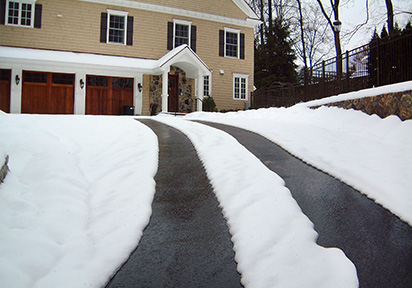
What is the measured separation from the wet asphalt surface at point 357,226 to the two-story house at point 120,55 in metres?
11.7

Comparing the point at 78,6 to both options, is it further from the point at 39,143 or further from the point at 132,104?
the point at 39,143

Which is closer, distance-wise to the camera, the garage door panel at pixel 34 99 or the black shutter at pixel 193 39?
the garage door panel at pixel 34 99

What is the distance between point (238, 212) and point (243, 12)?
1771 centimetres

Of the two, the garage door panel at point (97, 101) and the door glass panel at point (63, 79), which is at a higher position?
the door glass panel at point (63, 79)

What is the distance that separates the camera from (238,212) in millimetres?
2920

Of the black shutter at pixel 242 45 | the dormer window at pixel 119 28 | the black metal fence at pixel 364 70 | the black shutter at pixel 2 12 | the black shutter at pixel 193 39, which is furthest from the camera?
the black shutter at pixel 242 45

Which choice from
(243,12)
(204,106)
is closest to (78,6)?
(204,106)

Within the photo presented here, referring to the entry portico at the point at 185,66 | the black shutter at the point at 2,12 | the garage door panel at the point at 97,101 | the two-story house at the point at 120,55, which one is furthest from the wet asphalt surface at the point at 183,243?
the black shutter at the point at 2,12

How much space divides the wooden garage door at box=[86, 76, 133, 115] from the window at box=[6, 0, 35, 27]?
3.78 m

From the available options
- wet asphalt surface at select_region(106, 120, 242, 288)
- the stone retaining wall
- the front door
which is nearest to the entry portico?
the front door

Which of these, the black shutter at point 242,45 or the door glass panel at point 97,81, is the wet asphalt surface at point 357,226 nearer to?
the door glass panel at point 97,81

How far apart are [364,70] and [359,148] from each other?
211 inches

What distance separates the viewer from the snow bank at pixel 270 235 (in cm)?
207

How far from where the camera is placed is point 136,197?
321 cm
